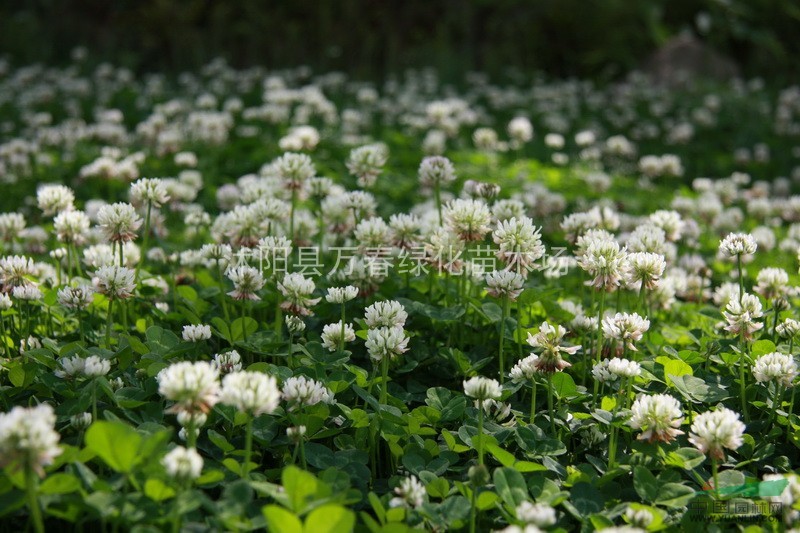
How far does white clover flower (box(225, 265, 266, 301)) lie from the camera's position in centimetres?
268

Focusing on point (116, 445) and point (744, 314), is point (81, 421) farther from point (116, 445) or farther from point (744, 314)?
point (744, 314)

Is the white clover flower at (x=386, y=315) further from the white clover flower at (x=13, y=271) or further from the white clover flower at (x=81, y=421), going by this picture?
the white clover flower at (x=13, y=271)

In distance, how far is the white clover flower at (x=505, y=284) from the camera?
244cm

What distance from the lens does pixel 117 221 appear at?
8.95ft

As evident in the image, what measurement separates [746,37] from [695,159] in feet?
15.0

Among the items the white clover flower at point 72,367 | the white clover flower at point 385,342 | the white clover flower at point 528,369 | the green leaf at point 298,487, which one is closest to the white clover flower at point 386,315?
the white clover flower at point 385,342

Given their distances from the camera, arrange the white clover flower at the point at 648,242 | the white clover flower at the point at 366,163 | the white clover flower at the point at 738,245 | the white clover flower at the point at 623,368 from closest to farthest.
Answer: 1. the white clover flower at the point at 623,368
2. the white clover flower at the point at 738,245
3. the white clover flower at the point at 648,242
4. the white clover flower at the point at 366,163

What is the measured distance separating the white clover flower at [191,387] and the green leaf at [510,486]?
722 millimetres

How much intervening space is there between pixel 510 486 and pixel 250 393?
2.30ft

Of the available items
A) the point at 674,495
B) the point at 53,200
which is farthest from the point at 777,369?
the point at 53,200

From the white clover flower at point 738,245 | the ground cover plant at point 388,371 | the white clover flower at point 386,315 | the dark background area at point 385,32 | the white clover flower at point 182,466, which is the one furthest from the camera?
the dark background area at point 385,32

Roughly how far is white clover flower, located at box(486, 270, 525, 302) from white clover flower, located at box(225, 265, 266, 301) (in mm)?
769

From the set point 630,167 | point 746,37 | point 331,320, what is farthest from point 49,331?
point 746,37

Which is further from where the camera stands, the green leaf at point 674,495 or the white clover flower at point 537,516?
the green leaf at point 674,495
